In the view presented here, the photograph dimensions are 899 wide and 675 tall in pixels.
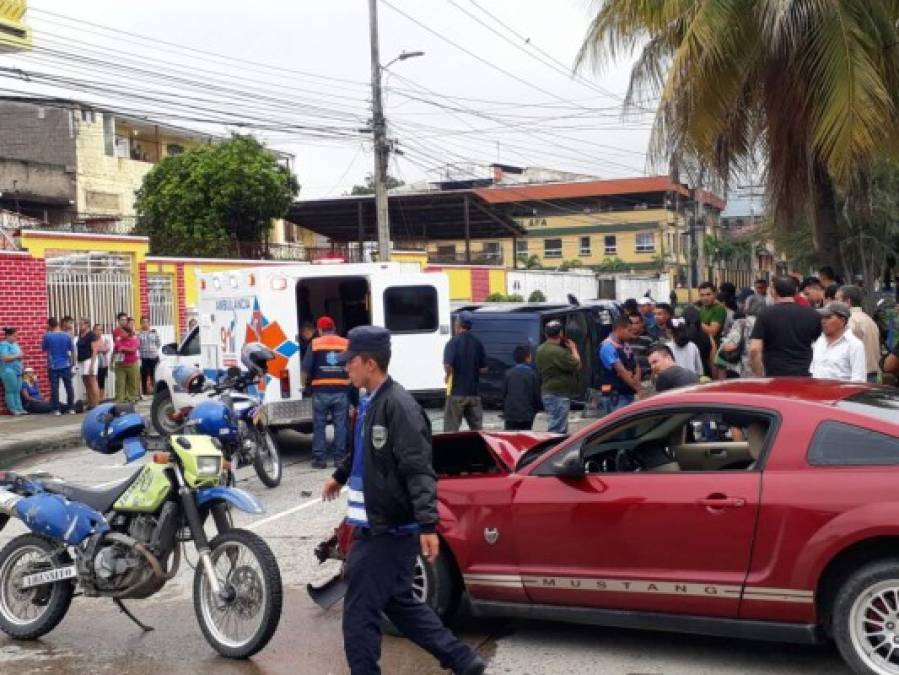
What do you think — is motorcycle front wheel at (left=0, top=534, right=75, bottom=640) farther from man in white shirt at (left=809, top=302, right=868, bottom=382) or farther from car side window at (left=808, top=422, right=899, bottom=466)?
man in white shirt at (left=809, top=302, right=868, bottom=382)

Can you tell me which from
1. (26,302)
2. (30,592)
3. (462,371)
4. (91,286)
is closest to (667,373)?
(462,371)

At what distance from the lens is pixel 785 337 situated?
32.7 feet

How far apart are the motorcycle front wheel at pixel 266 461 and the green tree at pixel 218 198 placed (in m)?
24.1

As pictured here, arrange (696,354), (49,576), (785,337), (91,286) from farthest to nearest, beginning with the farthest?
(91,286) < (696,354) < (785,337) < (49,576)

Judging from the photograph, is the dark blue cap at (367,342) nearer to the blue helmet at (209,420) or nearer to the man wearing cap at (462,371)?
the blue helmet at (209,420)

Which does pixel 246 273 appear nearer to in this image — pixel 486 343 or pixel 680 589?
pixel 486 343

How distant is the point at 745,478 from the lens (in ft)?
18.0

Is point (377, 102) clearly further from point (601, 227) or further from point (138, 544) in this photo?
point (601, 227)

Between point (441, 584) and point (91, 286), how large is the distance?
687 inches

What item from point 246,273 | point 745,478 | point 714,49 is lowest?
point 745,478

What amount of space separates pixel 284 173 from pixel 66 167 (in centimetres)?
1166

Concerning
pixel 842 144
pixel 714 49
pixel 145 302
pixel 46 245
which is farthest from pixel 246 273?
pixel 145 302

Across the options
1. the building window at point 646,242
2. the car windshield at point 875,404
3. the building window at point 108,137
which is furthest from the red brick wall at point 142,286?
the building window at point 646,242

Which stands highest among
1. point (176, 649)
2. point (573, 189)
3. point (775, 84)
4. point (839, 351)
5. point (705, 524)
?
point (573, 189)
